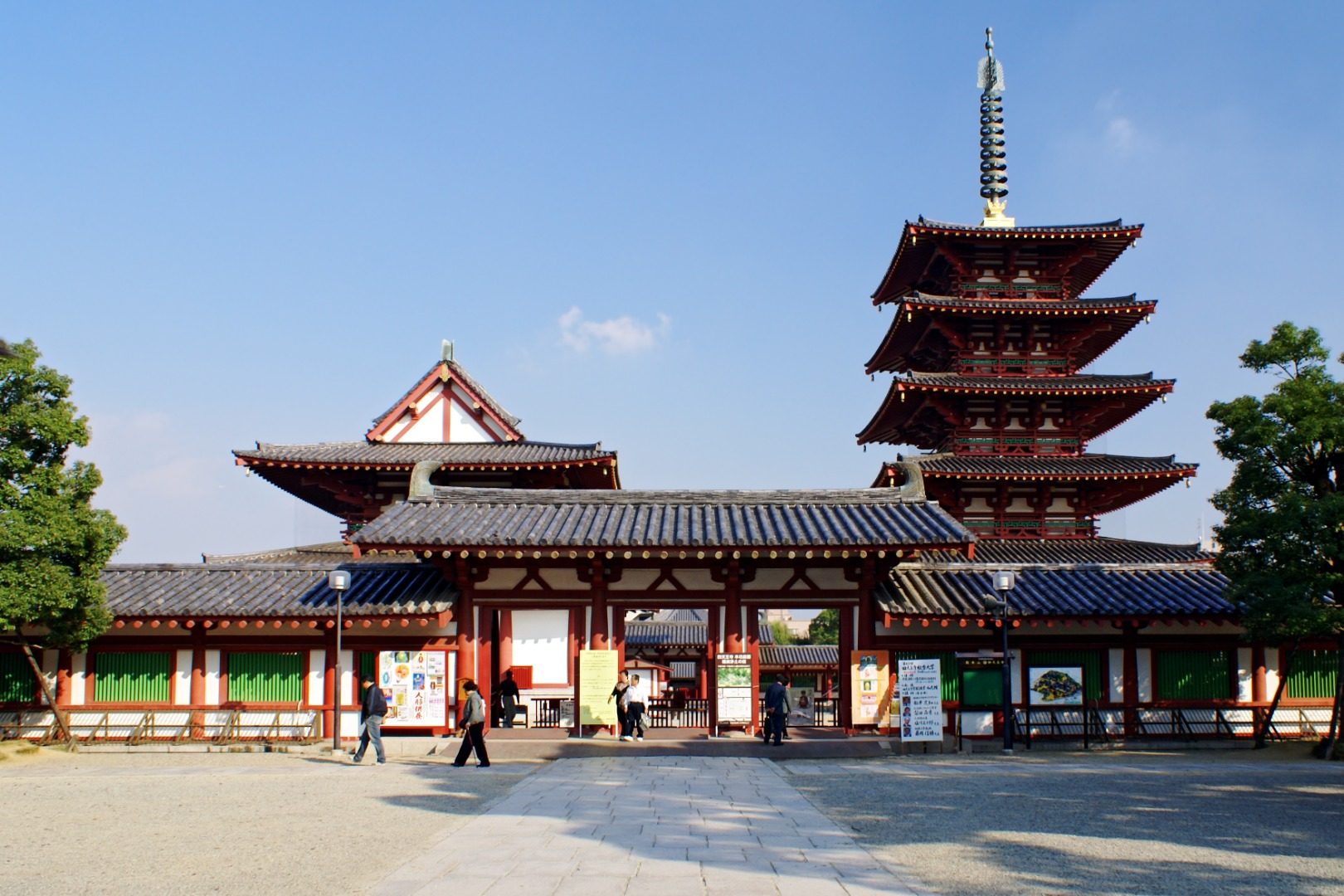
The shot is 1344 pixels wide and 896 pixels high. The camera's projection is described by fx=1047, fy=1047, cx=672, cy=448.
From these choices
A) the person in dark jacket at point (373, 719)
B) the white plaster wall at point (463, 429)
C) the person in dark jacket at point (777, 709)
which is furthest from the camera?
the white plaster wall at point (463, 429)

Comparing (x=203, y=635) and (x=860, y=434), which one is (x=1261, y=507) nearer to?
(x=860, y=434)

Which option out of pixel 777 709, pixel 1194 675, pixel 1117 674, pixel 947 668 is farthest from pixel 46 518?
pixel 1194 675

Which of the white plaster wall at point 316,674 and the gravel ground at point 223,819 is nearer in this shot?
the gravel ground at point 223,819

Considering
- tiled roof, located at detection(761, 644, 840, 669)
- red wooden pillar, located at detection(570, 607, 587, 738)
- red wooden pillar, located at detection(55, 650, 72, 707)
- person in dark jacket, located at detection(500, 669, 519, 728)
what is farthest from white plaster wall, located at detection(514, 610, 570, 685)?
tiled roof, located at detection(761, 644, 840, 669)

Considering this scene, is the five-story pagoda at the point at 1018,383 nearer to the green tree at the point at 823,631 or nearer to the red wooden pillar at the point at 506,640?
the red wooden pillar at the point at 506,640

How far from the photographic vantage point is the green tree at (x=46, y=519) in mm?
19906

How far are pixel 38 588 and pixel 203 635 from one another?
369 cm

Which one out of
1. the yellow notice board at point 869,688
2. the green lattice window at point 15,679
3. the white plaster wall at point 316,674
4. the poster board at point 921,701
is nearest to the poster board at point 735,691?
the yellow notice board at point 869,688

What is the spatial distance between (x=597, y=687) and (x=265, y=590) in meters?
7.82

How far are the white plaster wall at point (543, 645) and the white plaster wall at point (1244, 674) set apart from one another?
16.0 meters

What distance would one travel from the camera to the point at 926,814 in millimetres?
13617

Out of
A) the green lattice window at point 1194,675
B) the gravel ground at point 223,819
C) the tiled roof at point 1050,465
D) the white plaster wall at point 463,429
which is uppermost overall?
the white plaster wall at point 463,429

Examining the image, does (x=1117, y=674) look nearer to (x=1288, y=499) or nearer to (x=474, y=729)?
(x=1288, y=499)

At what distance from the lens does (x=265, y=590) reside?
23375mm
